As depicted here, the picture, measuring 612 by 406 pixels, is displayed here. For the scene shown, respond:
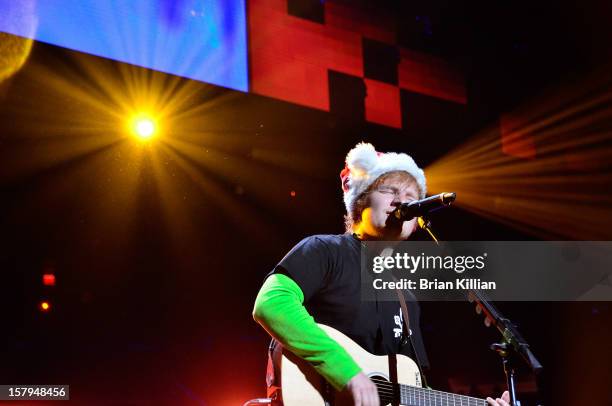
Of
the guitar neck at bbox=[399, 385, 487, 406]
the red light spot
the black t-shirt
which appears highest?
the red light spot

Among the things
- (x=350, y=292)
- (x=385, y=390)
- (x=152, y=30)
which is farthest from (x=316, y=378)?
(x=152, y=30)

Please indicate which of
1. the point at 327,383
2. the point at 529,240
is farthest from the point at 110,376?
the point at 529,240

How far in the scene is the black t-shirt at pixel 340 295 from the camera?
204 centimetres

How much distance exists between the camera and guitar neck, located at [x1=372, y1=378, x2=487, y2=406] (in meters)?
1.98

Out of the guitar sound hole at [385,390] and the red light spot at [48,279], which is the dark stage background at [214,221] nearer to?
the red light spot at [48,279]

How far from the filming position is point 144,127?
3945 mm

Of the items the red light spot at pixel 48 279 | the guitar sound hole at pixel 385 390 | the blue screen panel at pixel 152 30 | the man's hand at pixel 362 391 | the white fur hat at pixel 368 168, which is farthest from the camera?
the red light spot at pixel 48 279

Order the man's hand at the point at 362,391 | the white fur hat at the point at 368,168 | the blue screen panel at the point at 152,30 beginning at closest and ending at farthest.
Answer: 1. the man's hand at the point at 362,391
2. the white fur hat at the point at 368,168
3. the blue screen panel at the point at 152,30

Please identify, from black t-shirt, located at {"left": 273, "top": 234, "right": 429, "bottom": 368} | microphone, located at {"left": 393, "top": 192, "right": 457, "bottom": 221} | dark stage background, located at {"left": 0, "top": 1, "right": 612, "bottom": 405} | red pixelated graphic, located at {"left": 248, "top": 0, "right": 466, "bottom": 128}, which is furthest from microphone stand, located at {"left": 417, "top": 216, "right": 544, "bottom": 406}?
dark stage background, located at {"left": 0, "top": 1, "right": 612, "bottom": 405}

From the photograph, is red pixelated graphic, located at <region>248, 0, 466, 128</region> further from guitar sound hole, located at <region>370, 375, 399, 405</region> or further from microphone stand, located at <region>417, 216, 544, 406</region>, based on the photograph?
guitar sound hole, located at <region>370, 375, 399, 405</region>

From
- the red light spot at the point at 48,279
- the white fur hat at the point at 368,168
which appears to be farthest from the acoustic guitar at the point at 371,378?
the red light spot at the point at 48,279

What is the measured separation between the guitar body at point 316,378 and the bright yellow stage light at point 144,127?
2.46 meters

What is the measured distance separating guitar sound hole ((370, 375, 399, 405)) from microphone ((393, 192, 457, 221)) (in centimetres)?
63

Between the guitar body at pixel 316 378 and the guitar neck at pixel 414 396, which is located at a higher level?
the guitar body at pixel 316 378
